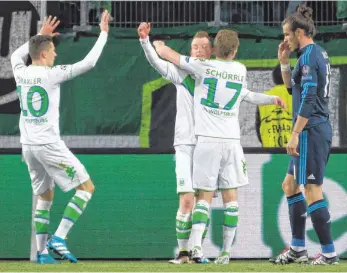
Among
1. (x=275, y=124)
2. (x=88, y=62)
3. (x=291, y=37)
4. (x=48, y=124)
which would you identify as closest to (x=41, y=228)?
(x=48, y=124)

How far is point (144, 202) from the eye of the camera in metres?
9.99

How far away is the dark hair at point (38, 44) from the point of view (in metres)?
8.97

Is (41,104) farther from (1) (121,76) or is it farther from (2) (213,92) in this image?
(1) (121,76)

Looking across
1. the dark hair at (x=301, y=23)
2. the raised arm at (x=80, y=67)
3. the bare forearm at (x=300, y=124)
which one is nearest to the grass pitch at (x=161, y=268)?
the bare forearm at (x=300, y=124)

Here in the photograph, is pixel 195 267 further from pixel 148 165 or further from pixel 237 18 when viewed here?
pixel 237 18

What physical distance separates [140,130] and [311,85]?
415 cm

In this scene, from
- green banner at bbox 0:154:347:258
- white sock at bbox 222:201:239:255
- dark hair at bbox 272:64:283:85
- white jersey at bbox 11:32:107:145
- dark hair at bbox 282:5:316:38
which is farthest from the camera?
dark hair at bbox 272:64:283:85

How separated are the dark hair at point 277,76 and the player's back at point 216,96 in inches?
137

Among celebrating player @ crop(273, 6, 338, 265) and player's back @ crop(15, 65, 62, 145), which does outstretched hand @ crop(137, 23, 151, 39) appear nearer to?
player's back @ crop(15, 65, 62, 145)

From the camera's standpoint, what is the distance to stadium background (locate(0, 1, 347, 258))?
9938mm

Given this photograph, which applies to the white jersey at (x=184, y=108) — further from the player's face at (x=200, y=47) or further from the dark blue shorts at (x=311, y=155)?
the dark blue shorts at (x=311, y=155)

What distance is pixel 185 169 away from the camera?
8.72 m

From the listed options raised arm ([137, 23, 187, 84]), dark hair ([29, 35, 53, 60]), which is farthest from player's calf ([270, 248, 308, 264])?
dark hair ([29, 35, 53, 60])

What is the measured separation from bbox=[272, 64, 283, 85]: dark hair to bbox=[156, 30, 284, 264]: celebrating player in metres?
3.44
